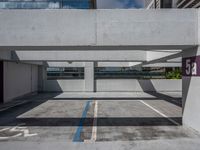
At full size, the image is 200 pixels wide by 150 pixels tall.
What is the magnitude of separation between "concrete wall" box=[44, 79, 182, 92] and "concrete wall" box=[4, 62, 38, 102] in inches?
89.6

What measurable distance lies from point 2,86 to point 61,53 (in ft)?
14.9

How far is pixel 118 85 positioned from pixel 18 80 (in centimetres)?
1033

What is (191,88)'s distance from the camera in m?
7.79

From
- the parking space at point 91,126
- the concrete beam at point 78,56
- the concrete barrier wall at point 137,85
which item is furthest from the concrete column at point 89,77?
the parking space at point 91,126

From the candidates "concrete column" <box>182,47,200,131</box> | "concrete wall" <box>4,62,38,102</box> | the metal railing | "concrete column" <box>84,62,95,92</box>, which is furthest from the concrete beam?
the metal railing

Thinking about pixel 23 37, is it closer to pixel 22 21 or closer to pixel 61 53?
pixel 22 21

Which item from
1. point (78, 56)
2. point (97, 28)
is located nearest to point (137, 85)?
point (78, 56)

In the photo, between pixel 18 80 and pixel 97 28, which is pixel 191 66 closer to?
pixel 97 28

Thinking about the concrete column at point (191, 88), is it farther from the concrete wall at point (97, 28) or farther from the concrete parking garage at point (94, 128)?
the concrete wall at point (97, 28)

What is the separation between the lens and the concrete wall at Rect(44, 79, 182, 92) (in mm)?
23016

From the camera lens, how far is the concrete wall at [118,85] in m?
23.0

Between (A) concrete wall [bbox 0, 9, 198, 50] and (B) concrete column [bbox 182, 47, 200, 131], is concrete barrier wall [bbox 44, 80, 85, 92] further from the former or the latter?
(A) concrete wall [bbox 0, 9, 198, 50]

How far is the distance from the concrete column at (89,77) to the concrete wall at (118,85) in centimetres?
48

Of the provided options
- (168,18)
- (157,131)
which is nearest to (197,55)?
(168,18)
